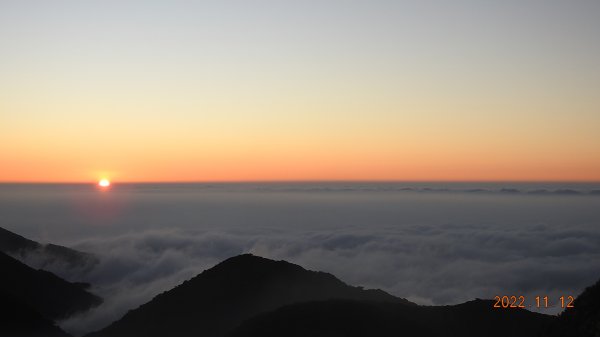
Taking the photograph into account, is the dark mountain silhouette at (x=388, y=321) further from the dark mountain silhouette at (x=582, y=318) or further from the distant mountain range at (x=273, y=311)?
the dark mountain silhouette at (x=582, y=318)

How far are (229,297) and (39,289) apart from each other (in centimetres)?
5816

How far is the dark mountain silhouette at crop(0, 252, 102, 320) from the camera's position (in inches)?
4690

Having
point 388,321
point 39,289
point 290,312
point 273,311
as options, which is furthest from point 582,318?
point 39,289

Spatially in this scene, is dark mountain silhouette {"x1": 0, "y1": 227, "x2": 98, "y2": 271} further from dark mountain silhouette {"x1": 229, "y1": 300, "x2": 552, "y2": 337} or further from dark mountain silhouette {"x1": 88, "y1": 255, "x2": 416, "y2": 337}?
dark mountain silhouette {"x1": 229, "y1": 300, "x2": 552, "y2": 337}

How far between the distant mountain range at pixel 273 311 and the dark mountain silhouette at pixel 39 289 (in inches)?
9.8

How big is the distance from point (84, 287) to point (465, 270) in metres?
117

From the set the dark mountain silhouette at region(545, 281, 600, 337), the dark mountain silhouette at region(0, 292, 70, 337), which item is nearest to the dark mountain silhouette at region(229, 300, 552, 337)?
the dark mountain silhouette at region(545, 281, 600, 337)

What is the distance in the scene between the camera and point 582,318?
41.2 meters

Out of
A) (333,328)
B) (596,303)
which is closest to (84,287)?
(333,328)

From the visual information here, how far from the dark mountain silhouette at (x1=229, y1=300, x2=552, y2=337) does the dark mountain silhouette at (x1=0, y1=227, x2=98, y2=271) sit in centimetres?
11182

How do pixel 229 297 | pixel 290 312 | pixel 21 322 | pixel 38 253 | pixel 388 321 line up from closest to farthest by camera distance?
pixel 388 321
pixel 290 312
pixel 229 297
pixel 21 322
pixel 38 253

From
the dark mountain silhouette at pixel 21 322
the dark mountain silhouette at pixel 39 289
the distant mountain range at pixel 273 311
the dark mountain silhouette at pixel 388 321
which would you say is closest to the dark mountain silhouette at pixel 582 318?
the distant mountain range at pixel 273 311

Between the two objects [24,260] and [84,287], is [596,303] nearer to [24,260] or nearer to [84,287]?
[84,287]

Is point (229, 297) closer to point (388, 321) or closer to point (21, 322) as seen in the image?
point (21, 322)
